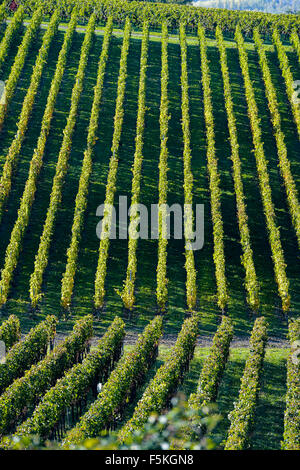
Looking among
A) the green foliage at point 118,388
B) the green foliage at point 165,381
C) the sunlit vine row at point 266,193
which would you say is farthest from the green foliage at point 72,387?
the sunlit vine row at point 266,193

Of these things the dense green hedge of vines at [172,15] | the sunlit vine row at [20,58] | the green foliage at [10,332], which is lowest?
the green foliage at [10,332]

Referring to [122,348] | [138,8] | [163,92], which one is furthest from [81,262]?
[138,8]

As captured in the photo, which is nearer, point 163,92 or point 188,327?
point 188,327

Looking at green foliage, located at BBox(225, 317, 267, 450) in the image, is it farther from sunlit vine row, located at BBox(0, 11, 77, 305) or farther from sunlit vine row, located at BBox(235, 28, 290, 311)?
sunlit vine row, located at BBox(0, 11, 77, 305)

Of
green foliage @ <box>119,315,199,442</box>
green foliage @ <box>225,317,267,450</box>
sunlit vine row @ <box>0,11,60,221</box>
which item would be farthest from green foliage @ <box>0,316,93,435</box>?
sunlit vine row @ <box>0,11,60,221</box>

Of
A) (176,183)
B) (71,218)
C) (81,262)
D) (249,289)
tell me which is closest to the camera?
(249,289)

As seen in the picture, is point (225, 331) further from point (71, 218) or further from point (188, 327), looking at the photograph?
point (71, 218)

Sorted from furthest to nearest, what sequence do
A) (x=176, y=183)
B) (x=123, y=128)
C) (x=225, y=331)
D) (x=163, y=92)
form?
(x=163, y=92) < (x=123, y=128) < (x=176, y=183) < (x=225, y=331)

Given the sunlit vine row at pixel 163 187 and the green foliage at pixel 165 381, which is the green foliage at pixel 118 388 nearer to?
the green foliage at pixel 165 381

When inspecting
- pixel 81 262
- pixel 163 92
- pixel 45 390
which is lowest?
pixel 45 390
